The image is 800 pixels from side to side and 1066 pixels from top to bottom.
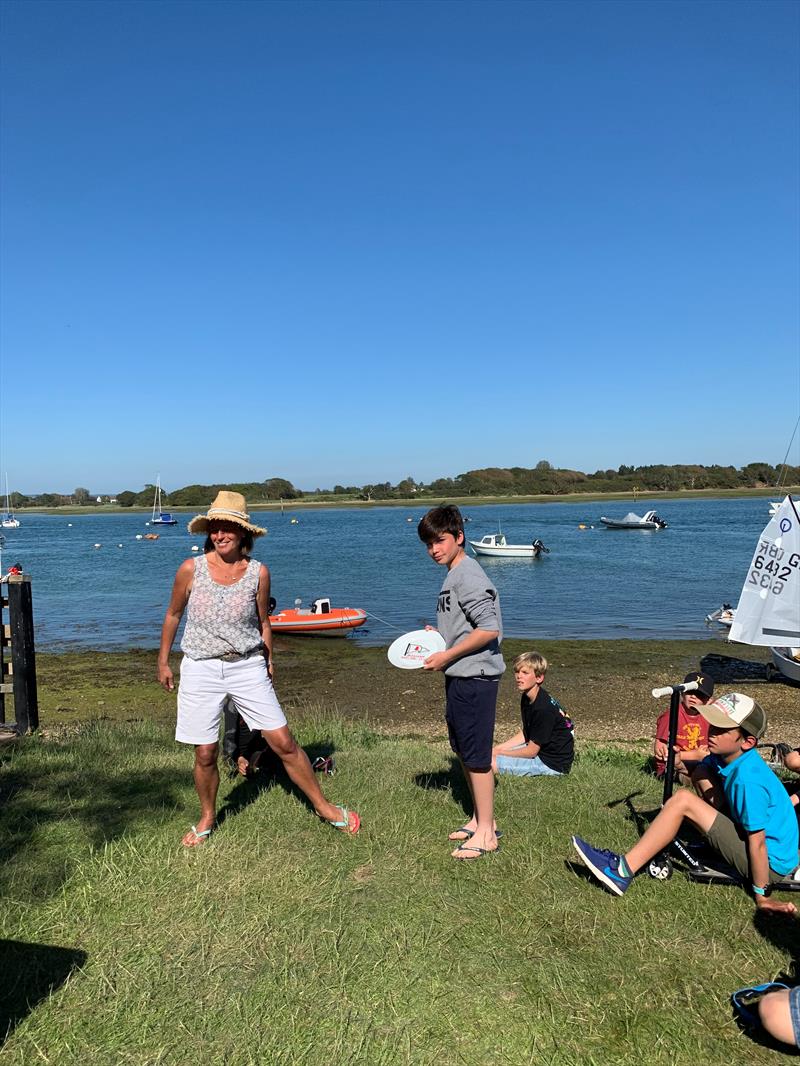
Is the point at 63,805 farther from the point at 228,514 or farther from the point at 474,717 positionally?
the point at 474,717

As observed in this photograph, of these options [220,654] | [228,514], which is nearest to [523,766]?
[220,654]

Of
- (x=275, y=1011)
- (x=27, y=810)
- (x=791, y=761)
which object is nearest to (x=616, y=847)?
(x=791, y=761)

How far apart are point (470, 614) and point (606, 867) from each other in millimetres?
1458

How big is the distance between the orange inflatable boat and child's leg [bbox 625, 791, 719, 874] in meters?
18.5

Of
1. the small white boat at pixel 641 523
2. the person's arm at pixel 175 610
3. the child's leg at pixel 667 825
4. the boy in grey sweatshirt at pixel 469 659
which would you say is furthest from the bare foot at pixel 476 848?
the small white boat at pixel 641 523

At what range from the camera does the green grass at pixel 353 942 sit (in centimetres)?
286

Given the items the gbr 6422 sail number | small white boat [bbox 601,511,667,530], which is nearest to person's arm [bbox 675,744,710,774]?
the gbr 6422 sail number

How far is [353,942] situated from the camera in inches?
137

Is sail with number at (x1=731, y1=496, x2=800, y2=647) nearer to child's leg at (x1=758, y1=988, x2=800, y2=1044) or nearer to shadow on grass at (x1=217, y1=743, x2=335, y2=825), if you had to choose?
shadow on grass at (x1=217, y1=743, x2=335, y2=825)

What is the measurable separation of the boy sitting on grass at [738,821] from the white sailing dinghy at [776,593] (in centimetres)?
1028

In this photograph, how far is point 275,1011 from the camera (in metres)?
3.00

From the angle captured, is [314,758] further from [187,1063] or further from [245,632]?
[187,1063]

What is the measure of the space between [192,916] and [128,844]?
98 cm

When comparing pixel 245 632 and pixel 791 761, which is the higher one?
pixel 245 632
